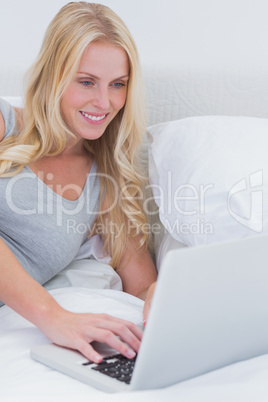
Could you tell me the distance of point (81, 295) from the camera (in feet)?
4.06

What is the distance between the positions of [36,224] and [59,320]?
38cm

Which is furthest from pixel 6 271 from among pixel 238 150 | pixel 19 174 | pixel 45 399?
pixel 238 150

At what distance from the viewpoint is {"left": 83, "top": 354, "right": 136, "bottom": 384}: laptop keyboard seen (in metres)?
0.82

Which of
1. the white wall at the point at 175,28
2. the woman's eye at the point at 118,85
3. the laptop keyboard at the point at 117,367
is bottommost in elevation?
the laptop keyboard at the point at 117,367

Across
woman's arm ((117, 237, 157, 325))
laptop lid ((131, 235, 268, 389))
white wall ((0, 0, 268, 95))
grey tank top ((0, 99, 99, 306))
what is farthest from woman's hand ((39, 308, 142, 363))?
white wall ((0, 0, 268, 95))

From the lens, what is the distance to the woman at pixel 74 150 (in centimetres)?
133

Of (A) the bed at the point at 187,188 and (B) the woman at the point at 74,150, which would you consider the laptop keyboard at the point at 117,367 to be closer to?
(A) the bed at the point at 187,188

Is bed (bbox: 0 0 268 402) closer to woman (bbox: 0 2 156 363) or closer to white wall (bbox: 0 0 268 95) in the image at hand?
woman (bbox: 0 2 156 363)

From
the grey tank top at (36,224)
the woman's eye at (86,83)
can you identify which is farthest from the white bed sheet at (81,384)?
the woman's eye at (86,83)

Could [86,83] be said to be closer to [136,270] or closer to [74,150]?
[74,150]

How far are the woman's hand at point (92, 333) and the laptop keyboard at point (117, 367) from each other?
1 cm

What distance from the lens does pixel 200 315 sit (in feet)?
2.37

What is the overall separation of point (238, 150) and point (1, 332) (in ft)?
2.12

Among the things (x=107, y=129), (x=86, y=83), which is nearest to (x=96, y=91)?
(x=86, y=83)
